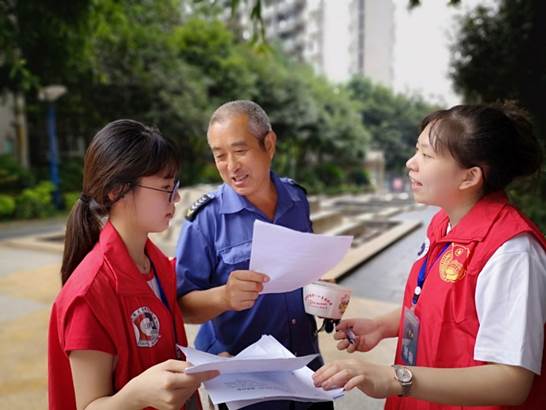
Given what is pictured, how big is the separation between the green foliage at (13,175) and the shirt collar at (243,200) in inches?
513

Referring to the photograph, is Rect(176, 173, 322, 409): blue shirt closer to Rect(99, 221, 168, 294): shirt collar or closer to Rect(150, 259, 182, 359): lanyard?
Rect(150, 259, 182, 359): lanyard

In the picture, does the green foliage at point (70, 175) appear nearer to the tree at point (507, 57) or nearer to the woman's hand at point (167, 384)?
the tree at point (507, 57)

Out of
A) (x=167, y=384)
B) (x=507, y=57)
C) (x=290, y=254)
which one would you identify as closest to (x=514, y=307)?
(x=290, y=254)

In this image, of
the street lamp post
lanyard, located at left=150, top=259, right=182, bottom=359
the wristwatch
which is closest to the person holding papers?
lanyard, located at left=150, top=259, right=182, bottom=359

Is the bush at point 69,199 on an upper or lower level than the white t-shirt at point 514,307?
lower

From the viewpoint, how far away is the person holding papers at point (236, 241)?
145 cm

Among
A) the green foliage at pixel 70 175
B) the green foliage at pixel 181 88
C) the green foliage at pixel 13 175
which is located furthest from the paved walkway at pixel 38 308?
the green foliage at pixel 70 175

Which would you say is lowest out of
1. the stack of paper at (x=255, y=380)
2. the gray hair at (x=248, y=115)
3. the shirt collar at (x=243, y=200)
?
the stack of paper at (x=255, y=380)

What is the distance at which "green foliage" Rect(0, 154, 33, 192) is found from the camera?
12562mm

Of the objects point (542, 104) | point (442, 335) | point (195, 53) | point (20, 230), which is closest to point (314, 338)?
point (442, 335)

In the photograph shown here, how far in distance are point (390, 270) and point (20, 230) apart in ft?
28.2

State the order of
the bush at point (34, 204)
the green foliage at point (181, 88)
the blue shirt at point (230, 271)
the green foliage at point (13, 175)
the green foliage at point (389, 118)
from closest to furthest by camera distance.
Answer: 1. the blue shirt at point (230, 271)
2. the bush at point (34, 204)
3. the green foliage at point (13, 175)
4. the green foliage at point (181, 88)
5. the green foliage at point (389, 118)

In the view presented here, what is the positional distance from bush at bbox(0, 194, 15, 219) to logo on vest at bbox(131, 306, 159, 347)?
472 inches

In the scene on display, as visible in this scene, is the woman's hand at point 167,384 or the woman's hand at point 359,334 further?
the woman's hand at point 359,334
